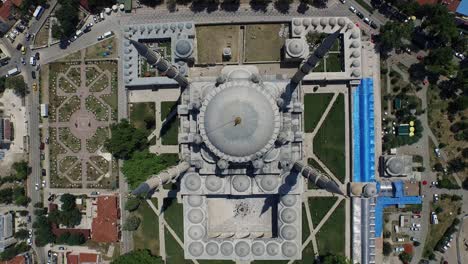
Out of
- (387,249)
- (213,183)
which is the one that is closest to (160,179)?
(213,183)

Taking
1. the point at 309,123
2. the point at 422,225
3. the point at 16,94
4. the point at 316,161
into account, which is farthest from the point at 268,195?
the point at 16,94

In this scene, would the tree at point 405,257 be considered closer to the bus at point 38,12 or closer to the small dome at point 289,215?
the small dome at point 289,215

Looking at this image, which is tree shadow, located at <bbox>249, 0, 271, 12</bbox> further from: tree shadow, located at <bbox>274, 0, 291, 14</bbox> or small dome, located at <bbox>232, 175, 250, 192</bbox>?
small dome, located at <bbox>232, 175, 250, 192</bbox>

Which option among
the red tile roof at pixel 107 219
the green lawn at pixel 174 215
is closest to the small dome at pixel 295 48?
the green lawn at pixel 174 215

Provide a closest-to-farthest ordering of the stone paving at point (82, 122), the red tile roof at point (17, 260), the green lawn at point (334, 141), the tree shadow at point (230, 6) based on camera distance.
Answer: the green lawn at point (334, 141)
the tree shadow at point (230, 6)
the stone paving at point (82, 122)
the red tile roof at point (17, 260)

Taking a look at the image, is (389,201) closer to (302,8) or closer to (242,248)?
(242,248)

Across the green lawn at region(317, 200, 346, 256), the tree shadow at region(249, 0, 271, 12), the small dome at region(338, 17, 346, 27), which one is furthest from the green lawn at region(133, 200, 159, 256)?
the small dome at region(338, 17, 346, 27)
